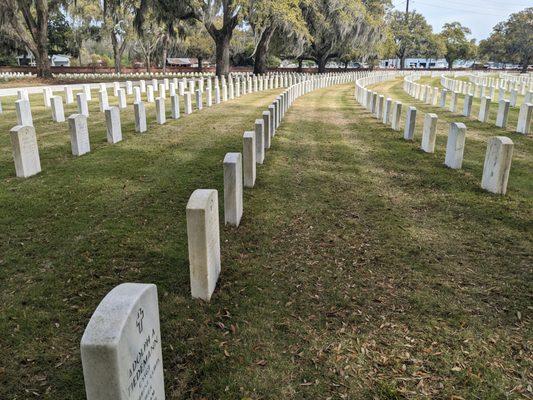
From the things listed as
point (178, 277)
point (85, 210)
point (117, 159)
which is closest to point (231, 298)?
point (178, 277)

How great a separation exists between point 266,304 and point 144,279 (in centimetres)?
123

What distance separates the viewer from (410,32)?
8419cm

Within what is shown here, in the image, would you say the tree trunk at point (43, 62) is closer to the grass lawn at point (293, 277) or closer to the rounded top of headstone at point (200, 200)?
the grass lawn at point (293, 277)

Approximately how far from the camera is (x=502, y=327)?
12.5 feet

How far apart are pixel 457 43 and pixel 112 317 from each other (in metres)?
103

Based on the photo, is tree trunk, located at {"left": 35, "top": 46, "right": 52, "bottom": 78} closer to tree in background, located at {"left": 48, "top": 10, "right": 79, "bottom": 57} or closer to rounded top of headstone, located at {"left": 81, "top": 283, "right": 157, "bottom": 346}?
tree in background, located at {"left": 48, "top": 10, "right": 79, "bottom": 57}

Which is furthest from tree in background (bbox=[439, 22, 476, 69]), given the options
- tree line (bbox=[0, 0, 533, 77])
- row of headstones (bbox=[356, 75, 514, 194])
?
row of headstones (bbox=[356, 75, 514, 194])

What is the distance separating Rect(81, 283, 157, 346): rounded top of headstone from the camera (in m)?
1.91

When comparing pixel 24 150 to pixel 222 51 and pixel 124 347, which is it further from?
pixel 222 51

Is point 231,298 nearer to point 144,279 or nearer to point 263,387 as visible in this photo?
point 144,279

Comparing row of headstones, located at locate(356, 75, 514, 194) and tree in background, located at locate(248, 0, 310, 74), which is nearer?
row of headstones, located at locate(356, 75, 514, 194)

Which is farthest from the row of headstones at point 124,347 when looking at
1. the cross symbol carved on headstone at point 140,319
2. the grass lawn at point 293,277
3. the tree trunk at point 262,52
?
the tree trunk at point 262,52

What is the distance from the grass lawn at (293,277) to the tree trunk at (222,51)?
942 inches

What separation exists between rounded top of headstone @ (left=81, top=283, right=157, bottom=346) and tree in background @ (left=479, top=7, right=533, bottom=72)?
91.7m
